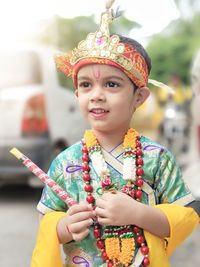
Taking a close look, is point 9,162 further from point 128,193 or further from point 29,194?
point 128,193

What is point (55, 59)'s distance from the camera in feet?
7.55

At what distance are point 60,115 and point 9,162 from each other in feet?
2.61

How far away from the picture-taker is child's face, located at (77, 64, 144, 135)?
215cm

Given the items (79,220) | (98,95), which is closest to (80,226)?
(79,220)

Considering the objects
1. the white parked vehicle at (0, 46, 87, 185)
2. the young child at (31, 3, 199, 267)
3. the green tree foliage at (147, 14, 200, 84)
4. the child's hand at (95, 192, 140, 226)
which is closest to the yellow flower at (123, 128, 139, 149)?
the young child at (31, 3, 199, 267)

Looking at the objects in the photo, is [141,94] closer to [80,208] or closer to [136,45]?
[136,45]

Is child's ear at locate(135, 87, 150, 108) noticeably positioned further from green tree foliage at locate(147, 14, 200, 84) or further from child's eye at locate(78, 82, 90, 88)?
green tree foliage at locate(147, 14, 200, 84)

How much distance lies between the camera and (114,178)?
2.19m

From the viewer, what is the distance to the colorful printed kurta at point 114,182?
2.19 m

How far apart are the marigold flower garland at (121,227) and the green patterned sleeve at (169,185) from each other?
0.08 metres

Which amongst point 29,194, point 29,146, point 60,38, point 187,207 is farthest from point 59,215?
point 60,38

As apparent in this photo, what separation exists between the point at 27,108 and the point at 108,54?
419cm

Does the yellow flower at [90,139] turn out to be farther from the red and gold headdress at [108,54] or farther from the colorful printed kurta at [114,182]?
the red and gold headdress at [108,54]

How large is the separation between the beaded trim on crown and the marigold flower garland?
11.1 inches
